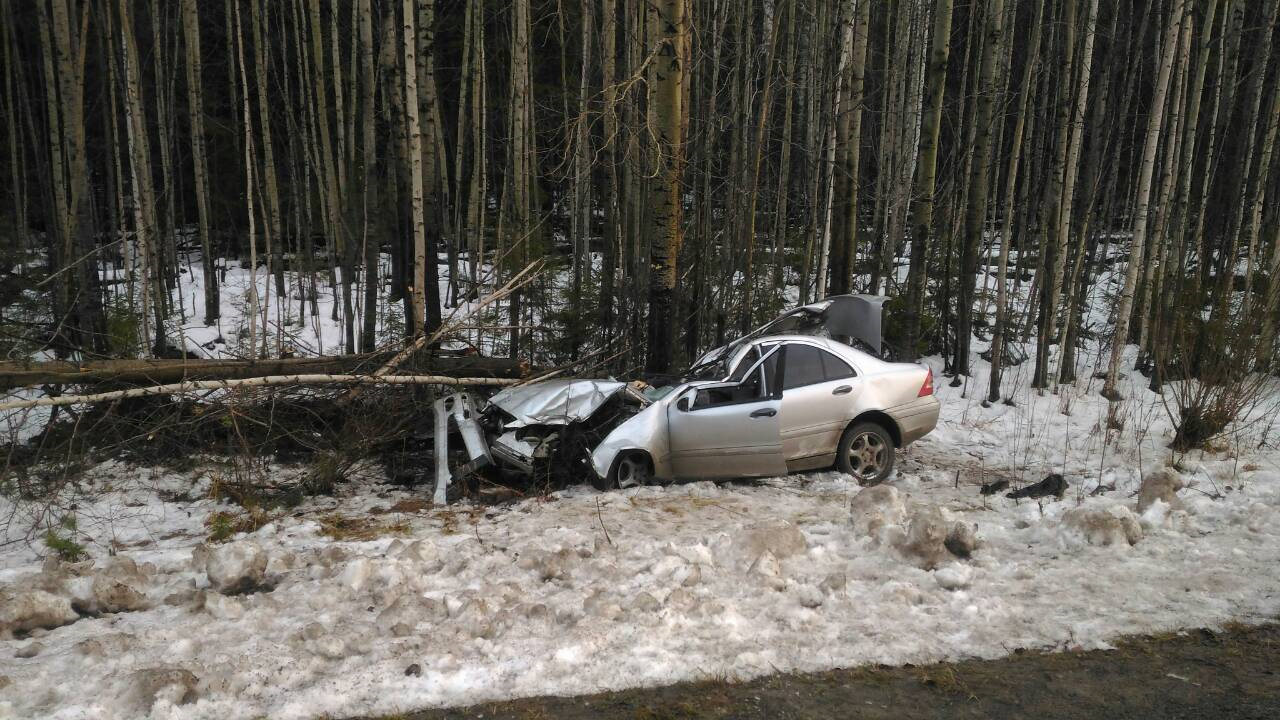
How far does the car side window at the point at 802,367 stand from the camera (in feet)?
25.7

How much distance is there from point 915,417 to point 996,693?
173 inches

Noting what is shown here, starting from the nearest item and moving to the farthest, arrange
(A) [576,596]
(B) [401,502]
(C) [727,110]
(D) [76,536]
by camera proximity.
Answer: (A) [576,596], (D) [76,536], (B) [401,502], (C) [727,110]

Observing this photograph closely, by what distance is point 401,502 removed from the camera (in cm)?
711

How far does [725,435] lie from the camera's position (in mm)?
7582

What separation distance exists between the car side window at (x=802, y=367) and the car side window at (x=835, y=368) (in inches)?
1.4

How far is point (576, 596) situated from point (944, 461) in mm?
5487

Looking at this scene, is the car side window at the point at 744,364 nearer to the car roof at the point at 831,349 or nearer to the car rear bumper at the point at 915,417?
the car roof at the point at 831,349

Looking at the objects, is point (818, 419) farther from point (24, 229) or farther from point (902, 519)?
point (24, 229)

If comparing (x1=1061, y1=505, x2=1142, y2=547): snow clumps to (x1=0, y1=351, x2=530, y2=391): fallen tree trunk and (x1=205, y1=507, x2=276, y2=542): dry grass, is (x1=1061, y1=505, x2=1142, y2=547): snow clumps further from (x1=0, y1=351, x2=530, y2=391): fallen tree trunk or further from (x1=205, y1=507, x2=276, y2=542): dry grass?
(x1=205, y1=507, x2=276, y2=542): dry grass

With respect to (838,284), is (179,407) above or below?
below

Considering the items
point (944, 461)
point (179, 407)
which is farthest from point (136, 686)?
point (944, 461)

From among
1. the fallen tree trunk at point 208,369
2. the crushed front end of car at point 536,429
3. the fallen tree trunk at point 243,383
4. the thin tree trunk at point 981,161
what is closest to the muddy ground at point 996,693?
the crushed front end of car at point 536,429

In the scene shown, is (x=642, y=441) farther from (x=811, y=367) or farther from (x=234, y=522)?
(x=234, y=522)

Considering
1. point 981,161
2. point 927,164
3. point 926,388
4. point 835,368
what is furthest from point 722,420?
point 981,161
